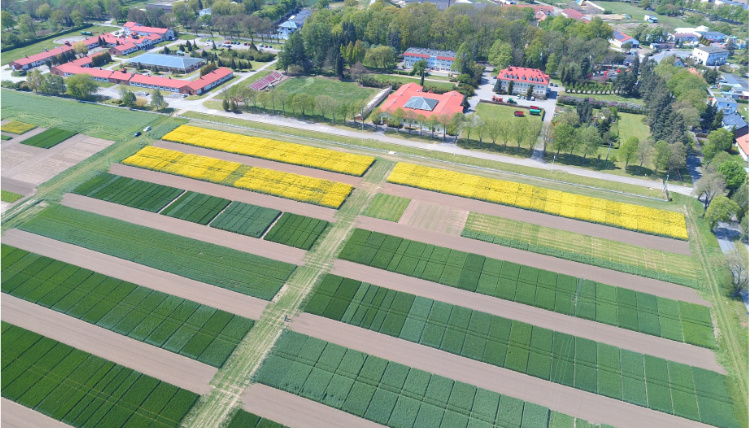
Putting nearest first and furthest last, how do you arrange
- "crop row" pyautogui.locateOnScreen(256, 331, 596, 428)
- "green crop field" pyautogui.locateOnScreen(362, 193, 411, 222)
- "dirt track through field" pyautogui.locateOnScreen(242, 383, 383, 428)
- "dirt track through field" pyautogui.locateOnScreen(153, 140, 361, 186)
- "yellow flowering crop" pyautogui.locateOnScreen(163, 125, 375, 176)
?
"dirt track through field" pyautogui.locateOnScreen(242, 383, 383, 428) → "crop row" pyautogui.locateOnScreen(256, 331, 596, 428) → "green crop field" pyautogui.locateOnScreen(362, 193, 411, 222) → "dirt track through field" pyautogui.locateOnScreen(153, 140, 361, 186) → "yellow flowering crop" pyautogui.locateOnScreen(163, 125, 375, 176)

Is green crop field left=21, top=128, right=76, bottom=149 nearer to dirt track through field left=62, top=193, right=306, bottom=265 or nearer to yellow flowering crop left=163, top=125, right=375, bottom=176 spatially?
yellow flowering crop left=163, top=125, right=375, bottom=176

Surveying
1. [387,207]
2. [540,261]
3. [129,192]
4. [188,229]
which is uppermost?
[129,192]

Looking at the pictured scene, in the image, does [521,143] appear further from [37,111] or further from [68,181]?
[37,111]

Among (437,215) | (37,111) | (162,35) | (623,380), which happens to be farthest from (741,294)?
(162,35)

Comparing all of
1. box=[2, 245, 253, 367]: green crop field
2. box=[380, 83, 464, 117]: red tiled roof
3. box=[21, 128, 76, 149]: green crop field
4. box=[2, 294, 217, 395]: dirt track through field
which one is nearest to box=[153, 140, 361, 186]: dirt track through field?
box=[21, 128, 76, 149]: green crop field

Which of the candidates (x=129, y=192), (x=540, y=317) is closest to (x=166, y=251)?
(x=129, y=192)

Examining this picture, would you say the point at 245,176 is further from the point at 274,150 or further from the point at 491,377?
the point at 491,377
